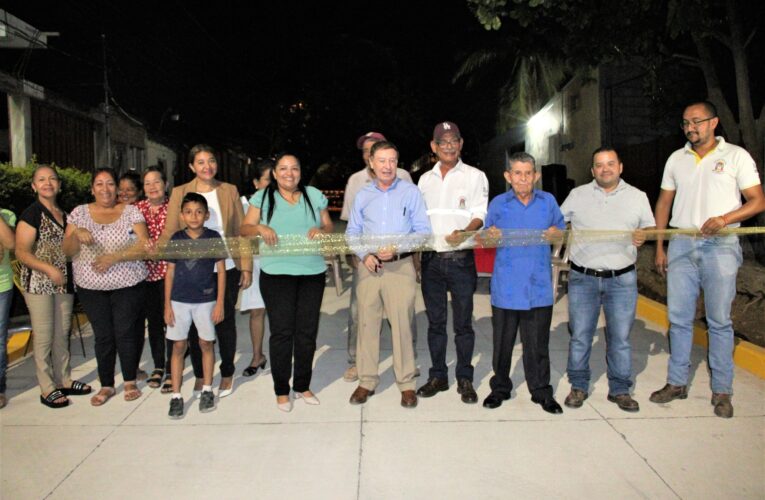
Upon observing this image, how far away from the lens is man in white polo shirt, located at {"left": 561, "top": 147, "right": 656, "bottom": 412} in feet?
13.3

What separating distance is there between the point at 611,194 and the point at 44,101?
13.6 meters

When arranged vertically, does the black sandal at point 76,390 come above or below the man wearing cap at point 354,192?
below

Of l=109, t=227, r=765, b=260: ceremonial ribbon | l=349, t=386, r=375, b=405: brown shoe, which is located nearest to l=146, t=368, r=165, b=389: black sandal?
l=109, t=227, r=765, b=260: ceremonial ribbon

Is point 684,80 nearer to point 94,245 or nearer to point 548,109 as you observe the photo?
point 548,109

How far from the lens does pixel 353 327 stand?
5.03m

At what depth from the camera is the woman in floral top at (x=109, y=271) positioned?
4.26 m

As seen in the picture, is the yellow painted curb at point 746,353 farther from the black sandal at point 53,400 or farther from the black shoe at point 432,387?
the black sandal at point 53,400

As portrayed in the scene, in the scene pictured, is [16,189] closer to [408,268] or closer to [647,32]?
[408,268]

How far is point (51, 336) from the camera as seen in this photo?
14.3 ft

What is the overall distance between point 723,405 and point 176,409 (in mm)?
3521

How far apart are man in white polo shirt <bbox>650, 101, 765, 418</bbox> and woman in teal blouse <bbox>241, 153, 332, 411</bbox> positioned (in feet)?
7.72

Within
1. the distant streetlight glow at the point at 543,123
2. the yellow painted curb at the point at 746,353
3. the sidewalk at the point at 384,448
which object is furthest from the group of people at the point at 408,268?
the distant streetlight glow at the point at 543,123

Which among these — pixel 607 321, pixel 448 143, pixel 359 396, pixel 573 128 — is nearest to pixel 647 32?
pixel 448 143

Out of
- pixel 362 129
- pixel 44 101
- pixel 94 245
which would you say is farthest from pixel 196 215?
pixel 362 129
